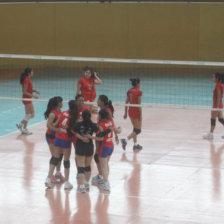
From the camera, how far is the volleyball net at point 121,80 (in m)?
21.1

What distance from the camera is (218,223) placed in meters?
8.30

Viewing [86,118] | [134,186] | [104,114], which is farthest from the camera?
[134,186]

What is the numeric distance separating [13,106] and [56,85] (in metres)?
5.97

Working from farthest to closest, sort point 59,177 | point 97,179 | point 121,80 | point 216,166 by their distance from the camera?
point 121,80 < point 216,166 < point 59,177 < point 97,179

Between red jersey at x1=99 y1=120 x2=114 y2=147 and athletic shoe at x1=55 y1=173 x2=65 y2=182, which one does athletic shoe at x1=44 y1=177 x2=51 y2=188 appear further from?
red jersey at x1=99 y1=120 x2=114 y2=147

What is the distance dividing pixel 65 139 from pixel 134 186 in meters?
1.54

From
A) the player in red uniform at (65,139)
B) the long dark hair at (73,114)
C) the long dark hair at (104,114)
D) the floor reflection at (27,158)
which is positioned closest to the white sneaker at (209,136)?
the floor reflection at (27,158)

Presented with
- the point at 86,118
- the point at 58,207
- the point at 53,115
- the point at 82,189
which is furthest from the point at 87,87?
the point at 58,207

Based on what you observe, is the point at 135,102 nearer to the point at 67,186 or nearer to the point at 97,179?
the point at 97,179

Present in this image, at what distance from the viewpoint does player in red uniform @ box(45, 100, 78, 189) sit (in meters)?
9.57

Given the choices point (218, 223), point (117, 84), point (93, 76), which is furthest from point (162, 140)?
point (117, 84)

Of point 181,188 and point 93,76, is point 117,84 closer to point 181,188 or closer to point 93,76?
point 93,76

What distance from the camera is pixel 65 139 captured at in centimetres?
974

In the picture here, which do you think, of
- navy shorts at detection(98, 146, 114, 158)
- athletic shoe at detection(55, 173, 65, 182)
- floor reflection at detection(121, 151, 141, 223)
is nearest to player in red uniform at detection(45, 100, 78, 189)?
athletic shoe at detection(55, 173, 65, 182)
